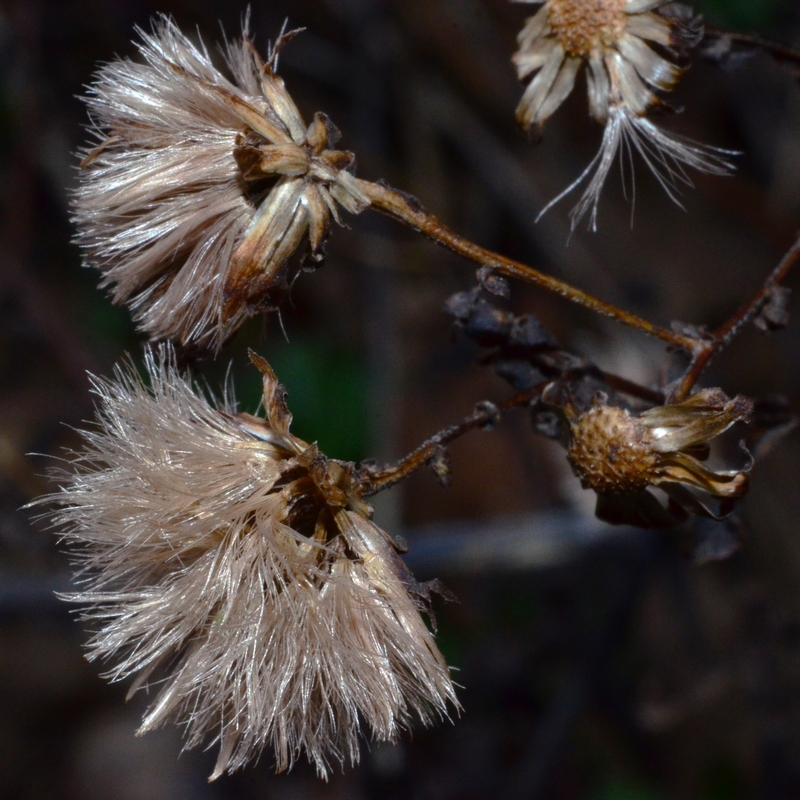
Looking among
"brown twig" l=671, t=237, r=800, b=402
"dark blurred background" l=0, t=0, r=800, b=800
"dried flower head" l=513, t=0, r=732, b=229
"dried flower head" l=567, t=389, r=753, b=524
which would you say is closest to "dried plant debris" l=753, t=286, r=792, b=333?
"brown twig" l=671, t=237, r=800, b=402

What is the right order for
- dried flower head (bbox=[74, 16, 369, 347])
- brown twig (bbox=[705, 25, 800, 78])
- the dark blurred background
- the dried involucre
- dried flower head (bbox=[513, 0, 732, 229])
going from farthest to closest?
the dark blurred background < brown twig (bbox=[705, 25, 800, 78]) < dried flower head (bbox=[513, 0, 732, 229]) < dried flower head (bbox=[74, 16, 369, 347]) < the dried involucre

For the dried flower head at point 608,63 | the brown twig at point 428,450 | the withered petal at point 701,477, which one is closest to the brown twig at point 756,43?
the dried flower head at point 608,63

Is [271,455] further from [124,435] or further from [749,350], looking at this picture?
[749,350]

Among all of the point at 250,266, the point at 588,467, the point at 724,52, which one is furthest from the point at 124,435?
the point at 724,52

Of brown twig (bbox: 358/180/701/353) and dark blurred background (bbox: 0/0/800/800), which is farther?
dark blurred background (bbox: 0/0/800/800)

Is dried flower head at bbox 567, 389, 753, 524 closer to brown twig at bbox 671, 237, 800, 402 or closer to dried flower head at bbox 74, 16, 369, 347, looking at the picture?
brown twig at bbox 671, 237, 800, 402

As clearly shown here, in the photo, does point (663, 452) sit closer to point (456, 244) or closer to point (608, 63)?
point (456, 244)
